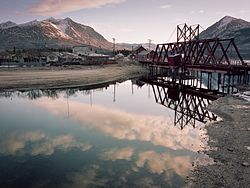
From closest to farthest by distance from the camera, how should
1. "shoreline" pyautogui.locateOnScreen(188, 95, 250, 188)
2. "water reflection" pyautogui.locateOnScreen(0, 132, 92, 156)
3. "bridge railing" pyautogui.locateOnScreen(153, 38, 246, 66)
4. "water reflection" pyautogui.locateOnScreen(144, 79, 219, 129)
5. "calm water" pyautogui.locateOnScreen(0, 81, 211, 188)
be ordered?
"shoreline" pyautogui.locateOnScreen(188, 95, 250, 188)
"calm water" pyautogui.locateOnScreen(0, 81, 211, 188)
"water reflection" pyautogui.locateOnScreen(0, 132, 92, 156)
"water reflection" pyautogui.locateOnScreen(144, 79, 219, 129)
"bridge railing" pyautogui.locateOnScreen(153, 38, 246, 66)

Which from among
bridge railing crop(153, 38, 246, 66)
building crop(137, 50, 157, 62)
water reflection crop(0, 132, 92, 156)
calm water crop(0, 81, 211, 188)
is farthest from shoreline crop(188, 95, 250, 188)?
building crop(137, 50, 157, 62)

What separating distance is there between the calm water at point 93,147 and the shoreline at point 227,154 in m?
0.88

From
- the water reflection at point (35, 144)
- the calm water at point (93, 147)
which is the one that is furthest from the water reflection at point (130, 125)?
the water reflection at point (35, 144)

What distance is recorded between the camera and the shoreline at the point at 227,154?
13.9m

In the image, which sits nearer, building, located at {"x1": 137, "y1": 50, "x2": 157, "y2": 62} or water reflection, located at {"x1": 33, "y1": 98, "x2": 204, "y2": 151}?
water reflection, located at {"x1": 33, "y1": 98, "x2": 204, "y2": 151}

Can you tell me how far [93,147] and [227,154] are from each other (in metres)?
8.65

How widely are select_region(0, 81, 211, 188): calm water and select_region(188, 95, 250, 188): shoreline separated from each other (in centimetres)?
88

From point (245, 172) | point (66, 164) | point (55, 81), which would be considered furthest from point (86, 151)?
point (55, 81)

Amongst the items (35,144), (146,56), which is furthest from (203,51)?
(146,56)

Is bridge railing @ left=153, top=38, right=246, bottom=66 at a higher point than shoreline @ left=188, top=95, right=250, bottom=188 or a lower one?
higher

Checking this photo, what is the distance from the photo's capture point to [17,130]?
23.7 metres

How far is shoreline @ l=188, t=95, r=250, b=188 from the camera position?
13.9 meters

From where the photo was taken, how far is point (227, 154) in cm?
1753

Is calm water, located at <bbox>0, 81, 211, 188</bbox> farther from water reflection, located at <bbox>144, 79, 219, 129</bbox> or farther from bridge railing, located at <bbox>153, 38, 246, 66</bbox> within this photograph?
bridge railing, located at <bbox>153, 38, 246, 66</bbox>
